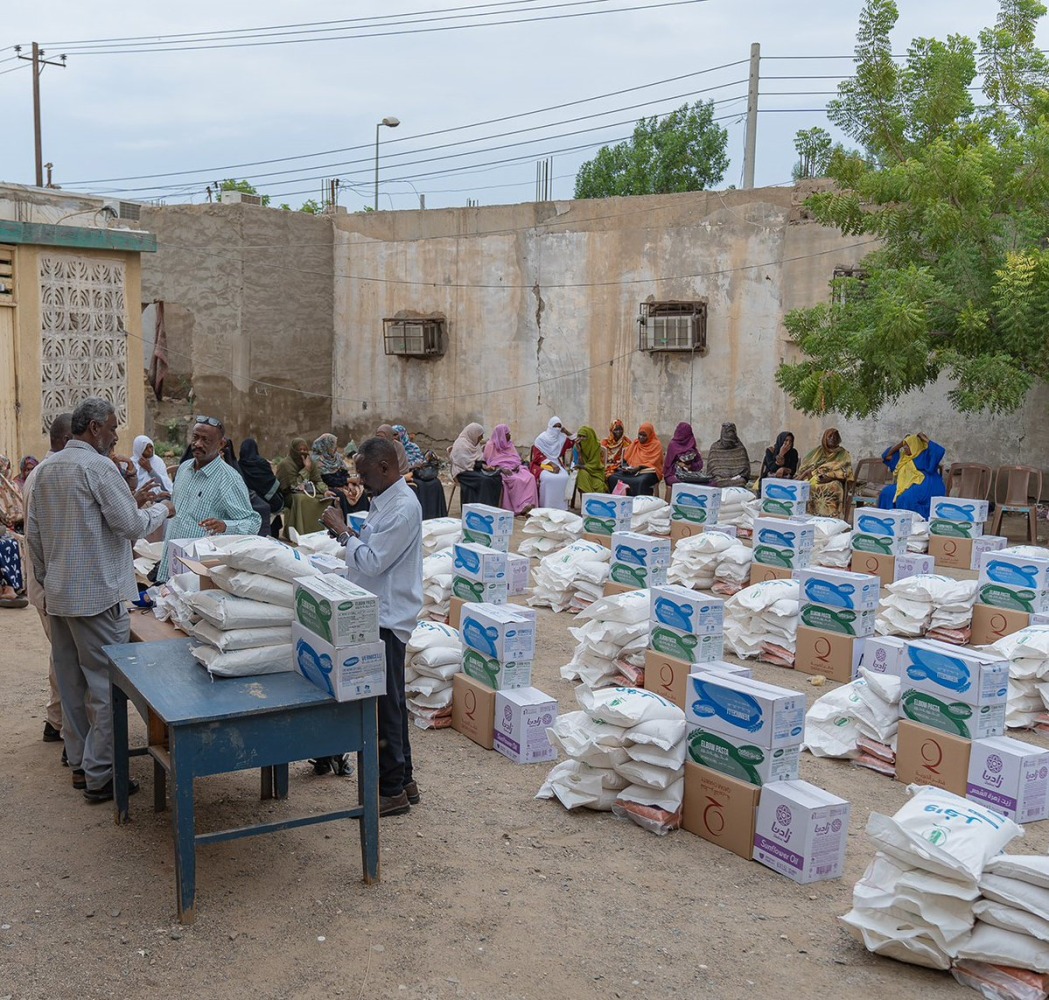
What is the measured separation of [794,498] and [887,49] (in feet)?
16.4

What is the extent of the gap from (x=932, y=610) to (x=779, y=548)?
1304 millimetres

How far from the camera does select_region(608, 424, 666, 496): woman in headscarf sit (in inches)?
555

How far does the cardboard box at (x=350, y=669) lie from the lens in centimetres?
376

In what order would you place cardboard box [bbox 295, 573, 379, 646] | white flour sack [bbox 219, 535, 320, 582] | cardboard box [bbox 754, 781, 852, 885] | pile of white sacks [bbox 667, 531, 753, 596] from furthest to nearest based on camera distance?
pile of white sacks [bbox 667, 531, 753, 596], cardboard box [bbox 754, 781, 852, 885], white flour sack [bbox 219, 535, 320, 582], cardboard box [bbox 295, 573, 379, 646]

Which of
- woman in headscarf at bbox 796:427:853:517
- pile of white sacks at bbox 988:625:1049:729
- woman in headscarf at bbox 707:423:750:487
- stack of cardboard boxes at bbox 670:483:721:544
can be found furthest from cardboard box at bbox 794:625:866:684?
woman in headscarf at bbox 707:423:750:487

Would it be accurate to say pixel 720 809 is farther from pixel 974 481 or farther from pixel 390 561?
pixel 974 481

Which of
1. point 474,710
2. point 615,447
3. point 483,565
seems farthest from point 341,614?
point 615,447

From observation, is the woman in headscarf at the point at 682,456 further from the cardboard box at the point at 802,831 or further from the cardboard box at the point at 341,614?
the cardboard box at the point at 341,614

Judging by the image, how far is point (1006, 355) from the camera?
1101 cm

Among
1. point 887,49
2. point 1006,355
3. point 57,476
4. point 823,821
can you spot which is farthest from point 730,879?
point 887,49

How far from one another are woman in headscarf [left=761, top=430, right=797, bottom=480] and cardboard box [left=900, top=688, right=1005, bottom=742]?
873 centimetres

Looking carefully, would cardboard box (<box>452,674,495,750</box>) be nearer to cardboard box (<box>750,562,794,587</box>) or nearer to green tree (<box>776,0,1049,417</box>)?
cardboard box (<box>750,562,794,587</box>)

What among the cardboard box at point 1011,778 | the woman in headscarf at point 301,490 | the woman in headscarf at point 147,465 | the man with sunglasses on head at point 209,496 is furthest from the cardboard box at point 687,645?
the woman in headscarf at point 301,490

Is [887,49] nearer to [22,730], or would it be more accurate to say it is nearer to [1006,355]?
[1006,355]
